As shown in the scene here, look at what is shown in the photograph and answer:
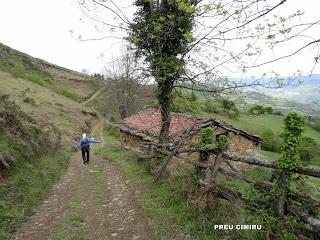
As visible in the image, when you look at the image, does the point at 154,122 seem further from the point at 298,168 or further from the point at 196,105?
the point at 298,168

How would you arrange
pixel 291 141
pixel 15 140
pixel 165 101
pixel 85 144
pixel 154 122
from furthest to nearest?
pixel 154 122
pixel 85 144
pixel 15 140
pixel 165 101
pixel 291 141

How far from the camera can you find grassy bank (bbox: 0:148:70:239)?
7.57m

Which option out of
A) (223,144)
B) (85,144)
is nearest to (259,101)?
(223,144)

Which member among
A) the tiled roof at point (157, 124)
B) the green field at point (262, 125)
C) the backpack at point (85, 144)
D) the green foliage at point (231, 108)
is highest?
the green foliage at point (231, 108)

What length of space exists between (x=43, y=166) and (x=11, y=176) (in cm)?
319

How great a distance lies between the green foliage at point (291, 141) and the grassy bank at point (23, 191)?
5690 millimetres

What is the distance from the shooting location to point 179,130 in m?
21.7

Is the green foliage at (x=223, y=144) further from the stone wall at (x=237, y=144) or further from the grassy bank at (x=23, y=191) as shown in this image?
the stone wall at (x=237, y=144)

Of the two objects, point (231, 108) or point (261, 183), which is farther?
point (231, 108)

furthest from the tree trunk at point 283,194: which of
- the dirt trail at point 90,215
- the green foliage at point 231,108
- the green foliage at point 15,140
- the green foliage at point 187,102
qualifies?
the green foliage at point 15,140

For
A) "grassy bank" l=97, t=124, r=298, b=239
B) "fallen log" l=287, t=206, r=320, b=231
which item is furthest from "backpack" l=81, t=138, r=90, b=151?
"fallen log" l=287, t=206, r=320, b=231

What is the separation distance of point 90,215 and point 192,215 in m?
2.90

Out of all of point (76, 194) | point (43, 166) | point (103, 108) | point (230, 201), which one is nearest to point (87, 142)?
point (43, 166)

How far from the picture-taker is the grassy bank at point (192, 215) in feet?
17.0
